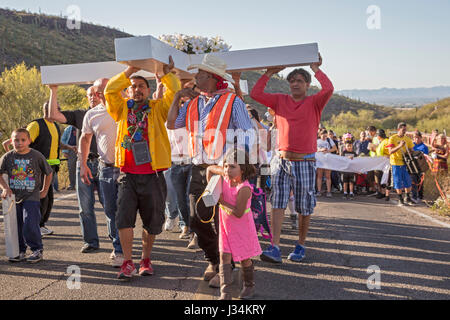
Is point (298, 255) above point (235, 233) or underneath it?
underneath

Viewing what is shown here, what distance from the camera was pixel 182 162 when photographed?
709 cm

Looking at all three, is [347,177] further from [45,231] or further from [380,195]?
[45,231]

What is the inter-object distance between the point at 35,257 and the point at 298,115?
11.6 feet

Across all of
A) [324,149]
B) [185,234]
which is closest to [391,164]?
[324,149]

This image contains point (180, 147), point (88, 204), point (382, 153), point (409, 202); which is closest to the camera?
point (88, 204)

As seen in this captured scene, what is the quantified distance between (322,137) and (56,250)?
32.7 ft

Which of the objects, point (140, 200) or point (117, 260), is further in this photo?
point (117, 260)

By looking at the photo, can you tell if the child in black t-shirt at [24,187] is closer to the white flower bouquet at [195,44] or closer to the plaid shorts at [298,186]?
Answer: the white flower bouquet at [195,44]

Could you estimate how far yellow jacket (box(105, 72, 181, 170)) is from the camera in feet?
16.1

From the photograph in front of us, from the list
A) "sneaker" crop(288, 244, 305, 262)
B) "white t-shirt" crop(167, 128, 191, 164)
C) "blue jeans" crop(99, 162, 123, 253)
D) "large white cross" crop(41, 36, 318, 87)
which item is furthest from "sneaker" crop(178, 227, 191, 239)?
"large white cross" crop(41, 36, 318, 87)

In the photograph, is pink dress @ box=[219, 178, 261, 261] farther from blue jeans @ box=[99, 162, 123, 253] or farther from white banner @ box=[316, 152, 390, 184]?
white banner @ box=[316, 152, 390, 184]

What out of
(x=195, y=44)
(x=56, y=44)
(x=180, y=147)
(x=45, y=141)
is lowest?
(x=180, y=147)

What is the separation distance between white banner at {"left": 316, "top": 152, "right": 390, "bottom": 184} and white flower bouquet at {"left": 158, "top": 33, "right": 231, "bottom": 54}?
783 centimetres
